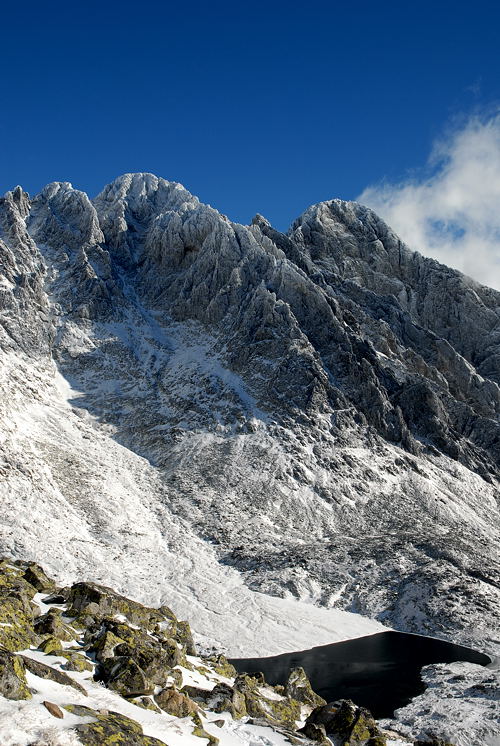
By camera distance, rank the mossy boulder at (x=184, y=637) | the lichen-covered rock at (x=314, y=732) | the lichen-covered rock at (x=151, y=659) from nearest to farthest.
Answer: the lichen-covered rock at (x=151, y=659), the lichen-covered rock at (x=314, y=732), the mossy boulder at (x=184, y=637)

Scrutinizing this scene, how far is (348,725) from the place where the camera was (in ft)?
75.7

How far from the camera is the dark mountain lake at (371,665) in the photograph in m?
35.1

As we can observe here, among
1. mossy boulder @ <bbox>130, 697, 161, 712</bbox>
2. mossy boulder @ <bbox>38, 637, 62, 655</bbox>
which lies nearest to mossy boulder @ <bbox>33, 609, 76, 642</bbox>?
mossy boulder @ <bbox>38, 637, 62, 655</bbox>

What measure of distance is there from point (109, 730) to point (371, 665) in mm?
31906

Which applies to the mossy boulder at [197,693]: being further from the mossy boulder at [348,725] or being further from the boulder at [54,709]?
the boulder at [54,709]

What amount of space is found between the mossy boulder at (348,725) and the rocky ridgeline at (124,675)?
0.14 feet

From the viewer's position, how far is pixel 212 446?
80000 mm

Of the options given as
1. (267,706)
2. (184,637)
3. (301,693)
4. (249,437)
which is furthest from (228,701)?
(249,437)

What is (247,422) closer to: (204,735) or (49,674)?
(204,735)

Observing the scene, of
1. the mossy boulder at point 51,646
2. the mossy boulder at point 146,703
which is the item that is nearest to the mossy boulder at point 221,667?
the mossy boulder at point 51,646

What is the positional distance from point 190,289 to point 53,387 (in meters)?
39.0

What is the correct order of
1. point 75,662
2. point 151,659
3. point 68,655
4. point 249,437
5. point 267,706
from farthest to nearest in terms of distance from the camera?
point 249,437 < point 267,706 < point 151,659 < point 68,655 < point 75,662

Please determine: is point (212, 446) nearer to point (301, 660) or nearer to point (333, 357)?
point (333, 357)

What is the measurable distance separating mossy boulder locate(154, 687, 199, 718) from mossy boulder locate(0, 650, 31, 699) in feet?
17.9
